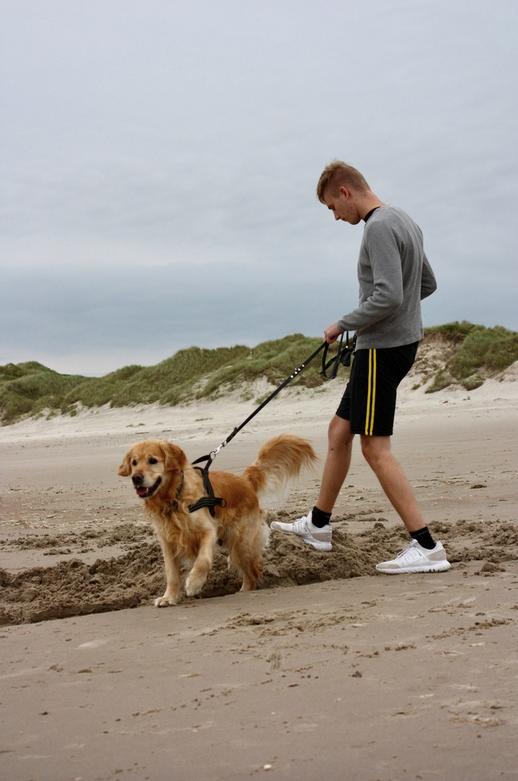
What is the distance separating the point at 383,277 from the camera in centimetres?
451

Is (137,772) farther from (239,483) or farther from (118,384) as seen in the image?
(118,384)

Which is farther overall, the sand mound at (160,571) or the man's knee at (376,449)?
the man's knee at (376,449)

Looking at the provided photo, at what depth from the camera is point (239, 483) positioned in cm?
503

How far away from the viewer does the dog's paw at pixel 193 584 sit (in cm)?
449

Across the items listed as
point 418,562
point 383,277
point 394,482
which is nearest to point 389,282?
point 383,277

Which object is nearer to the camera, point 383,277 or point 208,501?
point 383,277

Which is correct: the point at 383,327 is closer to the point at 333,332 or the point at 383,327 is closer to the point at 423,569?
the point at 333,332

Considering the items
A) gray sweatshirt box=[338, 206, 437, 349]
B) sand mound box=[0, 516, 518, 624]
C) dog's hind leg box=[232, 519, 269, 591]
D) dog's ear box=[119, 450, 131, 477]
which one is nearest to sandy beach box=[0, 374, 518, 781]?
sand mound box=[0, 516, 518, 624]

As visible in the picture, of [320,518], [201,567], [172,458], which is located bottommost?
[201,567]

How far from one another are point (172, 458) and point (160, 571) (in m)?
0.77

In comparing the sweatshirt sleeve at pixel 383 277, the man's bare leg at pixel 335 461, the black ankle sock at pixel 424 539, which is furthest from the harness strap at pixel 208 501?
the sweatshirt sleeve at pixel 383 277

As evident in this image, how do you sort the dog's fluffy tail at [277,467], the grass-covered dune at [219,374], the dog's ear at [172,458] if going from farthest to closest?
the grass-covered dune at [219,374] → the dog's fluffy tail at [277,467] → the dog's ear at [172,458]

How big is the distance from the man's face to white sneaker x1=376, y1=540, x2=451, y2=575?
6.11 ft

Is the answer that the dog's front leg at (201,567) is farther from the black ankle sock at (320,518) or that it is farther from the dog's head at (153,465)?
the black ankle sock at (320,518)
